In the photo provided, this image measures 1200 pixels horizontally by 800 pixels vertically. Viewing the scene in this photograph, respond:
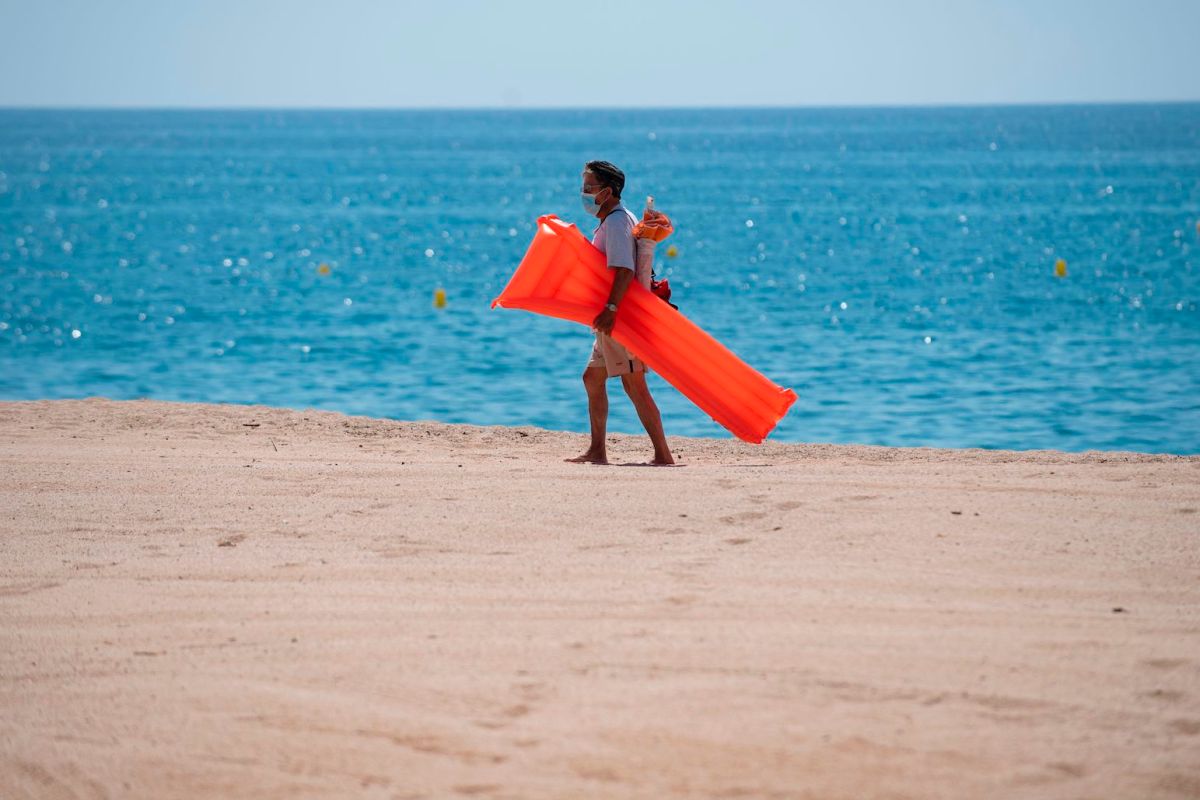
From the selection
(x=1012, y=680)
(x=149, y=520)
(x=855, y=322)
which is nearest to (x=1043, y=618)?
(x=1012, y=680)

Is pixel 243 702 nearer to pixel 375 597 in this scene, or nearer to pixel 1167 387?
pixel 375 597

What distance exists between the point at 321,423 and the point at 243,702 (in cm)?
591

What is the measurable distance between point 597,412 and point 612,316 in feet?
2.32

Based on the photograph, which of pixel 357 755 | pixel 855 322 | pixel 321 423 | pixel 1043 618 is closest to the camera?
pixel 357 755

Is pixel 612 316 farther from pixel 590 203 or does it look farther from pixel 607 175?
pixel 607 175

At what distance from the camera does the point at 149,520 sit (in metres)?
6.73

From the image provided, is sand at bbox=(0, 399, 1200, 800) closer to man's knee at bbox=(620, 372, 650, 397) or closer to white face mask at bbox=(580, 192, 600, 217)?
man's knee at bbox=(620, 372, 650, 397)

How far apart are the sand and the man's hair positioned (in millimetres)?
1650

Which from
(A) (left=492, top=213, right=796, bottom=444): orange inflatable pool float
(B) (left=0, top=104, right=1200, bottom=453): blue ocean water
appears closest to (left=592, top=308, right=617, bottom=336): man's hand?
(A) (left=492, top=213, right=796, bottom=444): orange inflatable pool float

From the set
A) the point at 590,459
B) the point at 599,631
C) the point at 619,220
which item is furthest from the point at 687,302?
the point at 599,631

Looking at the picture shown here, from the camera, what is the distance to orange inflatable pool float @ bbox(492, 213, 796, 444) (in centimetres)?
809

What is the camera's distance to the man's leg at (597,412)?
825 centimetres

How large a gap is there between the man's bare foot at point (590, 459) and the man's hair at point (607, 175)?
5.17 ft

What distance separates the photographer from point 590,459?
838 centimetres
